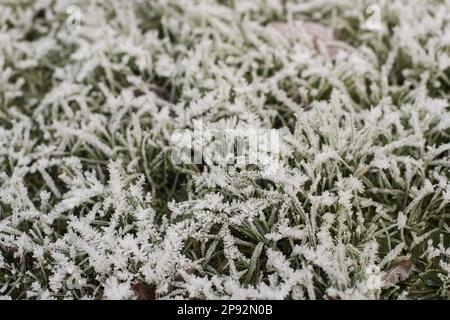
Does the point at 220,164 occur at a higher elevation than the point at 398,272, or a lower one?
higher

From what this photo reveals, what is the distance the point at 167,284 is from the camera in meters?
1.99

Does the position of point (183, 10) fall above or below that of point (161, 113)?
above

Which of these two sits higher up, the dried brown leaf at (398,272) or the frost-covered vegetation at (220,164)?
the frost-covered vegetation at (220,164)

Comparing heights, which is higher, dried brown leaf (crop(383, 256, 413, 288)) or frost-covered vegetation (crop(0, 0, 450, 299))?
frost-covered vegetation (crop(0, 0, 450, 299))

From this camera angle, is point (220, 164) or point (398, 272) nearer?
point (398, 272)

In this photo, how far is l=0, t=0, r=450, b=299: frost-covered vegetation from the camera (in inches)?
80.9

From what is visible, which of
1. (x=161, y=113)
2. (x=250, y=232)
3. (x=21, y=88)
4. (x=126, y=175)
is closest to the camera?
(x=250, y=232)

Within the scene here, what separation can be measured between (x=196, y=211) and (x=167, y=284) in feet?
1.14

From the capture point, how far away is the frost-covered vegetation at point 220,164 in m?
2.05

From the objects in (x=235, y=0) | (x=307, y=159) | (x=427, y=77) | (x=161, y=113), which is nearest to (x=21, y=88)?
(x=161, y=113)

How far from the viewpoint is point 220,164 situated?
2305 millimetres

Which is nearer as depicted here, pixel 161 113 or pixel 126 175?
pixel 126 175
